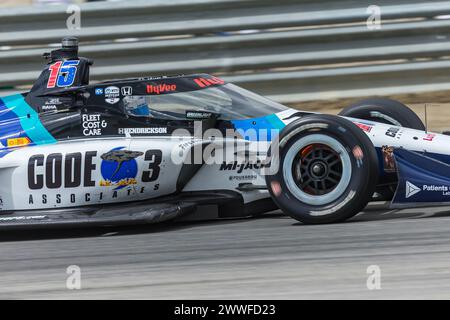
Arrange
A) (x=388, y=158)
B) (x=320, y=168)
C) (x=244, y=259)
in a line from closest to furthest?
(x=244, y=259), (x=320, y=168), (x=388, y=158)

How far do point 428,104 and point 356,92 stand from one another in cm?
81

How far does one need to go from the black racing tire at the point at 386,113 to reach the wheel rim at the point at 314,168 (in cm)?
144

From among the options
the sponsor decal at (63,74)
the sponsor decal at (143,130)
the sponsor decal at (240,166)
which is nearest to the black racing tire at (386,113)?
the sponsor decal at (240,166)

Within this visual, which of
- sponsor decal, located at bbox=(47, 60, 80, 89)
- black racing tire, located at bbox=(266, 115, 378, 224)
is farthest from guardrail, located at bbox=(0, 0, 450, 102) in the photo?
black racing tire, located at bbox=(266, 115, 378, 224)

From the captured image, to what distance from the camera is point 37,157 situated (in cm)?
715

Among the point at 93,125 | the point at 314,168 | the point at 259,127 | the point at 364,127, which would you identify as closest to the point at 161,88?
the point at 93,125

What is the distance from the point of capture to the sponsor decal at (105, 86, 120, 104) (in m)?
7.25

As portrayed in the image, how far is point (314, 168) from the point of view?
6578mm

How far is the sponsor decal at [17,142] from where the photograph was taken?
7.34 metres

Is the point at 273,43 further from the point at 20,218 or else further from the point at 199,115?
the point at 20,218

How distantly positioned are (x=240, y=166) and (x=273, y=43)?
132 inches

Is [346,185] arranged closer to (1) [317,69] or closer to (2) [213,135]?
(2) [213,135]

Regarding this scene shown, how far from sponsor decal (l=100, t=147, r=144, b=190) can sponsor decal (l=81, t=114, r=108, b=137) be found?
0.31m
